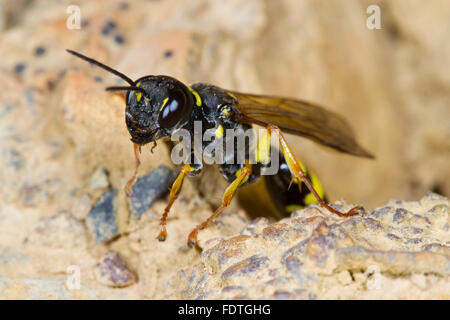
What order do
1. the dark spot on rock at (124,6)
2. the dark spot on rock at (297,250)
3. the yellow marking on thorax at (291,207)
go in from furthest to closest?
the dark spot on rock at (124,6), the yellow marking on thorax at (291,207), the dark spot on rock at (297,250)

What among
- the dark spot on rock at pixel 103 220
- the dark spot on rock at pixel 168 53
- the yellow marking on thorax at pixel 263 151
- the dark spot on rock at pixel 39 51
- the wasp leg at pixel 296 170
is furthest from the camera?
the dark spot on rock at pixel 39 51

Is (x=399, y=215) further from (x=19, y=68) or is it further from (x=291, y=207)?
Answer: (x=19, y=68)

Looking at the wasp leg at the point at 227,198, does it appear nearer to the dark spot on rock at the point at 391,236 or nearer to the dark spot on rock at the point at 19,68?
the dark spot on rock at the point at 391,236

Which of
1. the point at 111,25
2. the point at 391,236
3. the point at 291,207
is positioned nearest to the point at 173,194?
the point at 291,207

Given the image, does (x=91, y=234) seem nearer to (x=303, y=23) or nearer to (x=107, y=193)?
(x=107, y=193)

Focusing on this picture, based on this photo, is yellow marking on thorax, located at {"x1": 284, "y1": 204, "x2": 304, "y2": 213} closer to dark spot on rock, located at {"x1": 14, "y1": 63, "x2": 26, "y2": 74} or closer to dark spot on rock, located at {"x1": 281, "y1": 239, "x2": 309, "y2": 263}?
dark spot on rock, located at {"x1": 281, "y1": 239, "x2": 309, "y2": 263}

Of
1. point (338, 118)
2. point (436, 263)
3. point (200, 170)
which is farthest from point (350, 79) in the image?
point (436, 263)

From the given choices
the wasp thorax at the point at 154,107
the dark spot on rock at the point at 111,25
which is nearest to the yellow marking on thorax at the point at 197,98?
the wasp thorax at the point at 154,107
